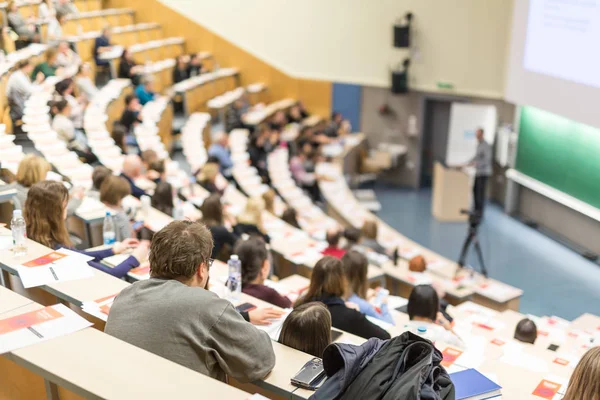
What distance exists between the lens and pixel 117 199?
16.1 ft

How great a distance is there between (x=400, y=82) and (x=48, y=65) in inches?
241

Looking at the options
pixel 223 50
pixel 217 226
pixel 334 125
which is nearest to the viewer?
pixel 217 226

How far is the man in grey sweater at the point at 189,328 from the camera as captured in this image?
2270 mm

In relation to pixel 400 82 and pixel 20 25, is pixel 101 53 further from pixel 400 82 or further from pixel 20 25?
pixel 400 82

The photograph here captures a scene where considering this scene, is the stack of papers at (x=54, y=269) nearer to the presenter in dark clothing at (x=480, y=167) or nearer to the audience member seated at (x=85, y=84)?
the audience member seated at (x=85, y=84)

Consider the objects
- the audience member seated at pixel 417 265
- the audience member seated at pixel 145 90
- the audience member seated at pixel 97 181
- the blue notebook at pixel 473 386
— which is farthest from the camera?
the audience member seated at pixel 145 90

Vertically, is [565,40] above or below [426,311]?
above

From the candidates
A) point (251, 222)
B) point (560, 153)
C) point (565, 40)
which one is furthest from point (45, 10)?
point (560, 153)

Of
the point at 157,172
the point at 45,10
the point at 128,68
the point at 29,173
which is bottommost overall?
the point at 157,172

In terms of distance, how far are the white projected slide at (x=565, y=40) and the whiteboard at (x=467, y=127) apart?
2054 millimetres

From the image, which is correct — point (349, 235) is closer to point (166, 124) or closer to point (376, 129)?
point (166, 124)

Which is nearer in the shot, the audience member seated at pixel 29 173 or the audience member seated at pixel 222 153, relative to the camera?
the audience member seated at pixel 29 173

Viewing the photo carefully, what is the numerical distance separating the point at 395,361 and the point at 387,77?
437 inches

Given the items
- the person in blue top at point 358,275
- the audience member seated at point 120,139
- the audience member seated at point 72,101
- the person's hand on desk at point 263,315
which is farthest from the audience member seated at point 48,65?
the person's hand on desk at point 263,315
